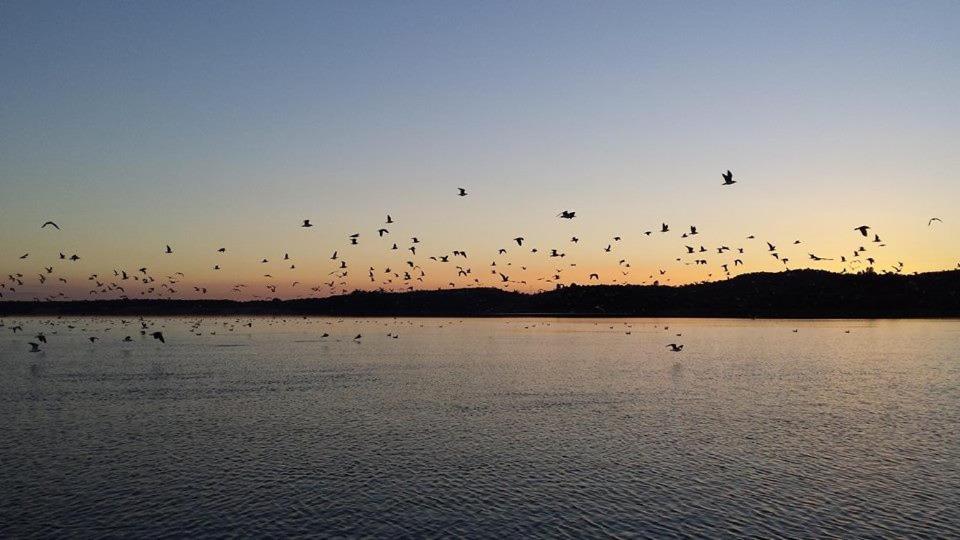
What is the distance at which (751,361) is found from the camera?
80375 mm

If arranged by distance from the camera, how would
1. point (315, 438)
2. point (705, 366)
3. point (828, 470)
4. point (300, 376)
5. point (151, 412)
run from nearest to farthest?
point (828, 470), point (315, 438), point (151, 412), point (300, 376), point (705, 366)

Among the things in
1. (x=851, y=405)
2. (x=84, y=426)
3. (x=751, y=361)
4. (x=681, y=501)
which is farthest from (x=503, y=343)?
(x=681, y=501)

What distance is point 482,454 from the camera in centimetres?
3075

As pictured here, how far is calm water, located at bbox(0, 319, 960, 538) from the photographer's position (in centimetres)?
2180

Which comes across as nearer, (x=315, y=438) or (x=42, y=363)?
(x=315, y=438)

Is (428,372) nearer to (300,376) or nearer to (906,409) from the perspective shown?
(300,376)

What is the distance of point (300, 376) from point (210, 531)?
146 ft

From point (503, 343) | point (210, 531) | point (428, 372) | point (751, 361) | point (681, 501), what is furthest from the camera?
point (503, 343)

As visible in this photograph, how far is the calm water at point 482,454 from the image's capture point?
21.8 metres

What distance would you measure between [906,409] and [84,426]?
4827 centimetres

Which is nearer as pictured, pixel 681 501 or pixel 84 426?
pixel 681 501

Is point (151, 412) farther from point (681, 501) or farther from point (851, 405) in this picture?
point (851, 405)

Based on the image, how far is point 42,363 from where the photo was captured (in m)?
78.4

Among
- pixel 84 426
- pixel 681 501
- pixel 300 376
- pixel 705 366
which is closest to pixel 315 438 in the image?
pixel 84 426
